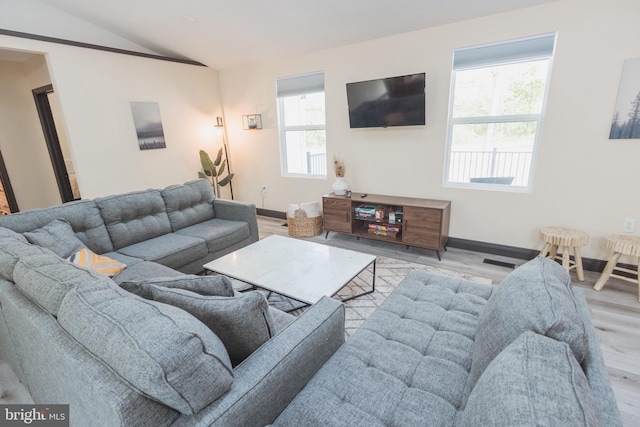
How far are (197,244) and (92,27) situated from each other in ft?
10.8

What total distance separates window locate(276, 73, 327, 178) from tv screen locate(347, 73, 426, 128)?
71cm

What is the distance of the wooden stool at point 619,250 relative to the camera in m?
2.34

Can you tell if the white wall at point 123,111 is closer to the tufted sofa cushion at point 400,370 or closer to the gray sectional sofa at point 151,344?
the gray sectional sofa at point 151,344

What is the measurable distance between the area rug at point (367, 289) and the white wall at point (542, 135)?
2.72ft

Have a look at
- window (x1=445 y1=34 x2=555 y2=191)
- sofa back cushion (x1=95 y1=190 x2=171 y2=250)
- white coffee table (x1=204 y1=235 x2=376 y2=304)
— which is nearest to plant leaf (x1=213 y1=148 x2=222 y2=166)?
sofa back cushion (x1=95 y1=190 x2=171 y2=250)

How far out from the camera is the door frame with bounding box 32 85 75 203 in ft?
14.2

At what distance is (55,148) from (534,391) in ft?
19.9

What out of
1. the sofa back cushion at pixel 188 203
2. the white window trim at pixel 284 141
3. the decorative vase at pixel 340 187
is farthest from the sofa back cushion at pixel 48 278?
the white window trim at pixel 284 141

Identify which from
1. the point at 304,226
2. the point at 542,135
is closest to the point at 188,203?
the point at 304,226

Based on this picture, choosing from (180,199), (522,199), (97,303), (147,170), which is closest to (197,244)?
(180,199)

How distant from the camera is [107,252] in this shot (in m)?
2.60

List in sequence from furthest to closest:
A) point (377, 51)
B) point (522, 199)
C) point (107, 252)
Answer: point (377, 51), point (522, 199), point (107, 252)

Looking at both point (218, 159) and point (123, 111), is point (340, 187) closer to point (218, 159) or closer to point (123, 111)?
point (218, 159)

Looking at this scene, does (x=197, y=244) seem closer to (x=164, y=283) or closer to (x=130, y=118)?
(x=164, y=283)
